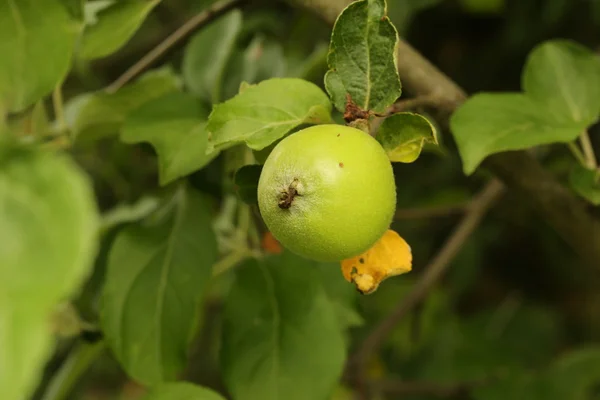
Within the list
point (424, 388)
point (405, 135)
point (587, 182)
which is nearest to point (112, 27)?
point (405, 135)

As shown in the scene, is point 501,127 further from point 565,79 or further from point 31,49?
point 31,49

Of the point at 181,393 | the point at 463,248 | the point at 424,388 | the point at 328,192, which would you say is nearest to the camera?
the point at 328,192

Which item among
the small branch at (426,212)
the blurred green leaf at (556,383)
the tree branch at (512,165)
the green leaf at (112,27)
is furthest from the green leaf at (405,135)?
the blurred green leaf at (556,383)

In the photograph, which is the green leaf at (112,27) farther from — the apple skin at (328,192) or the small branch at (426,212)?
the small branch at (426,212)

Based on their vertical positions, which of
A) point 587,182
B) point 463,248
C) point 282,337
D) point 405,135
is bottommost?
point 463,248

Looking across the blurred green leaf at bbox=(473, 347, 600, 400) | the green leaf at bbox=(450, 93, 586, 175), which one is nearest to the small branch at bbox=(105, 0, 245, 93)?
the green leaf at bbox=(450, 93, 586, 175)

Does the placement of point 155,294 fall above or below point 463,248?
above

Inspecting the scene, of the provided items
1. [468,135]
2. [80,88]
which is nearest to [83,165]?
[80,88]

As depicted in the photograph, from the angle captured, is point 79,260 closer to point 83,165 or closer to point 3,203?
point 3,203
